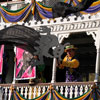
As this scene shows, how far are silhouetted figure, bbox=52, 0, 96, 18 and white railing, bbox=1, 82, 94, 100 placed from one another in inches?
129

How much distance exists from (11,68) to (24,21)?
3246 millimetres

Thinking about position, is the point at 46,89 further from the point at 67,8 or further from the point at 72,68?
the point at 67,8

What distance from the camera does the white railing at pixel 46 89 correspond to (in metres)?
19.7

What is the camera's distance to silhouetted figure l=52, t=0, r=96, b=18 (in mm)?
20953

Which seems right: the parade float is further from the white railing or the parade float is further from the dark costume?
the dark costume

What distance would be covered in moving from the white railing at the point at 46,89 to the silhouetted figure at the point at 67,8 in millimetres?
3283

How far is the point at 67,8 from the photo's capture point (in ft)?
69.4

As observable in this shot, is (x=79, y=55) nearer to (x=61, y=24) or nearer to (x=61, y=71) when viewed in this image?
(x=61, y=71)

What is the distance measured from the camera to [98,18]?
2016cm

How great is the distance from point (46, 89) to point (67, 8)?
371 cm

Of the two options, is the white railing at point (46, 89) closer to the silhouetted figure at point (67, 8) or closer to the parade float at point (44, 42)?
the parade float at point (44, 42)

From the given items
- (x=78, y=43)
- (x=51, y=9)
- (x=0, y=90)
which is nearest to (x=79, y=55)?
(x=78, y=43)

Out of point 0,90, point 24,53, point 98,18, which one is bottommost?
point 0,90

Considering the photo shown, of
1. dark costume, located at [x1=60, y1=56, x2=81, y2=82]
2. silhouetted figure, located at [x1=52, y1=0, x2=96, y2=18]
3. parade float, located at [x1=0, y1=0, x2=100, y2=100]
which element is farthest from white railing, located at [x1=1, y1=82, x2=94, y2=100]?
silhouetted figure, located at [x1=52, y1=0, x2=96, y2=18]
